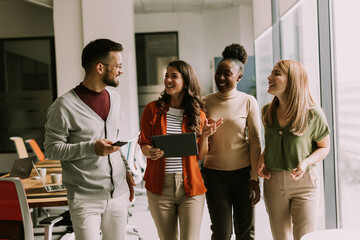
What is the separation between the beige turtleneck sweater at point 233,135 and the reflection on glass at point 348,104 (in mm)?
983

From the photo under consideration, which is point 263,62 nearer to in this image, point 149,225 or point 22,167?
point 149,225

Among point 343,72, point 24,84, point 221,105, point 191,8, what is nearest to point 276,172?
point 221,105

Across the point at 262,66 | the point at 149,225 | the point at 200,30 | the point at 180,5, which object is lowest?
the point at 149,225

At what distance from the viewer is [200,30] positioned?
7426 mm

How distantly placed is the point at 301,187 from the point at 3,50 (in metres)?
6.68

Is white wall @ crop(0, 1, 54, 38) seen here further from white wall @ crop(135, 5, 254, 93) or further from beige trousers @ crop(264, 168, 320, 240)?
beige trousers @ crop(264, 168, 320, 240)

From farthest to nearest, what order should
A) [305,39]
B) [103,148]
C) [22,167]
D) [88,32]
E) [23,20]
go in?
1. [23,20]
2. [88,32]
3. [305,39]
4. [22,167]
5. [103,148]

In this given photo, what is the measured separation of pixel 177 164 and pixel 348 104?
1.59 m

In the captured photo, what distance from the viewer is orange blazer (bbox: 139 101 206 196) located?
77.3 inches

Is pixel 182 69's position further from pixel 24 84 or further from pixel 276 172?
pixel 24 84

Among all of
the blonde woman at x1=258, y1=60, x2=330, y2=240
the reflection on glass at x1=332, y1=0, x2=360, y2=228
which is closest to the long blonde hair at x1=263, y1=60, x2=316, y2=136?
the blonde woman at x1=258, y1=60, x2=330, y2=240

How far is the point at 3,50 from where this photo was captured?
6.86 metres

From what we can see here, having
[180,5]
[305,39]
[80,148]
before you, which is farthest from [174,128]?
[180,5]

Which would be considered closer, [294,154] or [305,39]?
[294,154]
